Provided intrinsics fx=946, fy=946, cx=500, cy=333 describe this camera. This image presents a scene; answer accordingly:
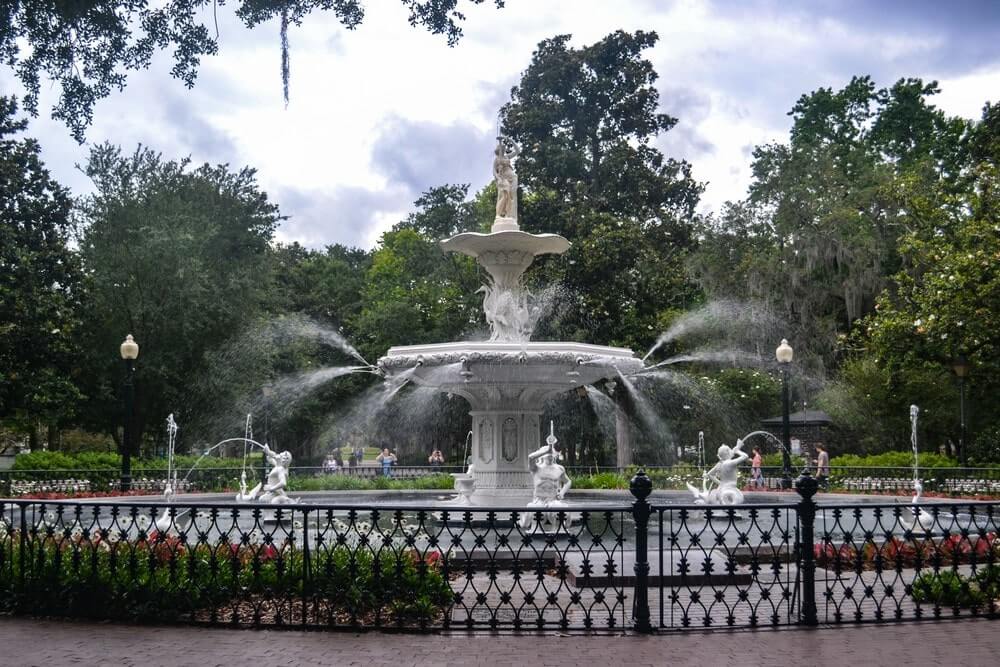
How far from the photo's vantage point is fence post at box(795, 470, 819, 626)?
8086mm

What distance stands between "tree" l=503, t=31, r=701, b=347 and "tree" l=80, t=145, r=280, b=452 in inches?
477

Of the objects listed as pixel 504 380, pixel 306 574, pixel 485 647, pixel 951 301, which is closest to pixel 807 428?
pixel 951 301

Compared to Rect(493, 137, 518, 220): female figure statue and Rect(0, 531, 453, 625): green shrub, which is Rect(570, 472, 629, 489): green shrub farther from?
Rect(0, 531, 453, 625): green shrub

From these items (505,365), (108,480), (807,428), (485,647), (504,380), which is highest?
(505,365)

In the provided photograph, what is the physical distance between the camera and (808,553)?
8.19 meters

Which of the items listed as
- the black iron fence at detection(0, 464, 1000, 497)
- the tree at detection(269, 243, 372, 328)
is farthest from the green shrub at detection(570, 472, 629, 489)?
the tree at detection(269, 243, 372, 328)

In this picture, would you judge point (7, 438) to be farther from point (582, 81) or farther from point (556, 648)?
point (556, 648)

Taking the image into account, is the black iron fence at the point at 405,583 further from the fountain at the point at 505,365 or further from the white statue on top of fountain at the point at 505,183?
the white statue on top of fountain at the point at 505,183

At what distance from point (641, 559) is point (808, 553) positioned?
152 centimetres

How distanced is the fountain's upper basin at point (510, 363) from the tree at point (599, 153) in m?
19.9

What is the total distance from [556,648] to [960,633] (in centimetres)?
339

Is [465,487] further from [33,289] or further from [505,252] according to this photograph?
[33,289]

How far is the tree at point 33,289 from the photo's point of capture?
1067 inches

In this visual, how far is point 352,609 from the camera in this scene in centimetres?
801
